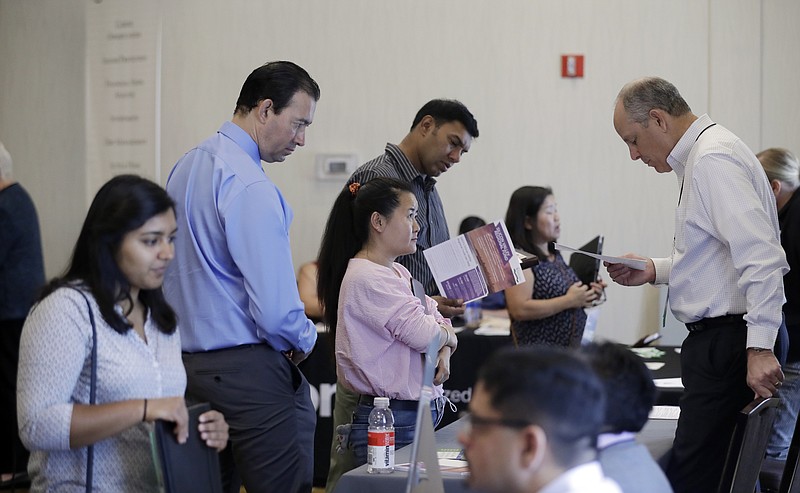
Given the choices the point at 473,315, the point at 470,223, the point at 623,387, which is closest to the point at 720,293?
the point at 623,387

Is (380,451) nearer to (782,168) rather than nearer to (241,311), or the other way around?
(241,311)

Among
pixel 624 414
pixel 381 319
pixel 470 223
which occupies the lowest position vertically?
pixel 624 414

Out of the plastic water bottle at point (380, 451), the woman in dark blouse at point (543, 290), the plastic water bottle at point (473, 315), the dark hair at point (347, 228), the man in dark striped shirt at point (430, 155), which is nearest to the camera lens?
the plastic water bottle at point (380, 451)

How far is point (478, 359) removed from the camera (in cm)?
486

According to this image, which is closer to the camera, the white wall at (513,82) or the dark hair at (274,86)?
the dark hair at (274,86)

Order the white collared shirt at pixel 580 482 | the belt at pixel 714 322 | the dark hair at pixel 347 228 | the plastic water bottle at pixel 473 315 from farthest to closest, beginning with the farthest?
the plastic water bottle at pixel 473 315, the dark hair at pixel 347 228, the belt at pixel 714 322, the white collared shirt at pixel 580 482

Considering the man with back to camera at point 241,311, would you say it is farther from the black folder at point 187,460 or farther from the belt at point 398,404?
the black folder at point 187,460

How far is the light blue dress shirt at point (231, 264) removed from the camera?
2.38 m

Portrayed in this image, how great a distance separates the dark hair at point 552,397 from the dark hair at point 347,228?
59.4 inches

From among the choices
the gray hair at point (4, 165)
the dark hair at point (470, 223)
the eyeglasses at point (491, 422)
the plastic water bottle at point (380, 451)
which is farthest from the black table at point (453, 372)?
the eyeglasses at point (491, 422)

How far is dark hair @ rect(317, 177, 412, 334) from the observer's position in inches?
114

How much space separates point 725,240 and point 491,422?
54.7 inches

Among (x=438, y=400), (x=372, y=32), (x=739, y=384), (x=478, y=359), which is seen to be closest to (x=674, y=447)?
(x=739, y=384)

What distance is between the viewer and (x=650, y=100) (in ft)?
9.05
